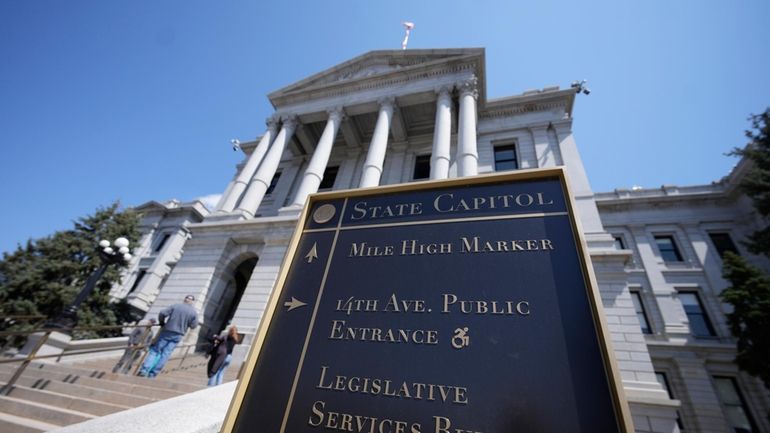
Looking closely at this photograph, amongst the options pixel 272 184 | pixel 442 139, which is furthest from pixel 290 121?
pixel 442 139

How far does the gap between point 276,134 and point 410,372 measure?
62.1ft

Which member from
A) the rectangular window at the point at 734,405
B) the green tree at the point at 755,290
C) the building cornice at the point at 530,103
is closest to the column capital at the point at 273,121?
the building cornice at the point at 530,103

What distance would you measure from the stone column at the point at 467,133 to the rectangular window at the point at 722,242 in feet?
59.0

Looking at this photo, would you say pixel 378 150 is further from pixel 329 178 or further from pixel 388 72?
pixel 329 178

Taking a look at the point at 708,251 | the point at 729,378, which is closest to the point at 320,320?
the point at 729,378

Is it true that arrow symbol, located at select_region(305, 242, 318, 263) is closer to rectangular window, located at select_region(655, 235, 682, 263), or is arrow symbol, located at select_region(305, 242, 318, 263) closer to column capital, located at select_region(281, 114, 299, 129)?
column capital, located at select_region(281, 114, 299, 129)

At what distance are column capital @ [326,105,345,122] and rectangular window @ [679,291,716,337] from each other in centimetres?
2258

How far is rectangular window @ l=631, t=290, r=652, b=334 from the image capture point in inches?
646

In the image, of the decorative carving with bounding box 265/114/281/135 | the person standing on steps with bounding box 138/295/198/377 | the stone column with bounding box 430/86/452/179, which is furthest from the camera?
the decorative carving with bounding box 265/114/281/135

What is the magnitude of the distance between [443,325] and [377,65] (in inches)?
769

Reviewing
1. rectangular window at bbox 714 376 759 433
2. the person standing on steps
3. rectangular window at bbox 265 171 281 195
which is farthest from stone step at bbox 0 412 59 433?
rectangular window at bbox 714 376 759 433

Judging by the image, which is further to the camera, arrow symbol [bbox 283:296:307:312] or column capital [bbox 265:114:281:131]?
column capital [bbox 265:114:281:131]

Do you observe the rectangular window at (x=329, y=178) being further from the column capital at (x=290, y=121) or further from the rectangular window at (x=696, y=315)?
the rectangular window at (x=696, y=315)

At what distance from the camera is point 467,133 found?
42.5 ft
